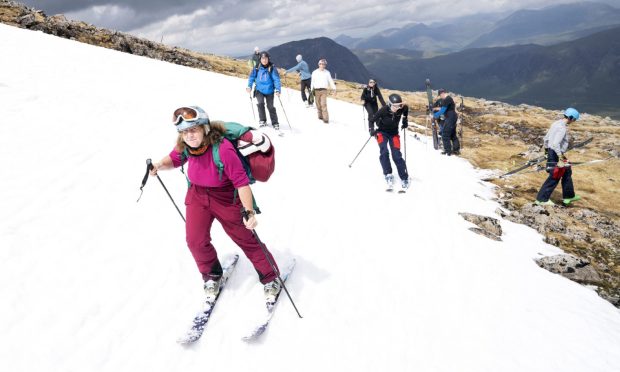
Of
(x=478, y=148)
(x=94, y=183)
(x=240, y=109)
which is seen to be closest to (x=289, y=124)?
(x=240, y=109)

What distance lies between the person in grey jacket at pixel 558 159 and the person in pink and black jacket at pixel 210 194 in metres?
11.3

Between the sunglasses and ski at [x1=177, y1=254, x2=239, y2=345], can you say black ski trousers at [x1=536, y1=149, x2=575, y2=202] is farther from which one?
the sunglasses

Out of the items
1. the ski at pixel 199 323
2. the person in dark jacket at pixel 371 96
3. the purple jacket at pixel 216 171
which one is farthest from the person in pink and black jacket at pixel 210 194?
the person in dark jacket at pixel 371 96

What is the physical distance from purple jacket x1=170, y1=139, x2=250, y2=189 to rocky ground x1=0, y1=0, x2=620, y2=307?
731 cm

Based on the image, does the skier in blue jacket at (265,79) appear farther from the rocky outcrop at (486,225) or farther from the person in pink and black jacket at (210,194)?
the person in pink and black jacket at (210,194)

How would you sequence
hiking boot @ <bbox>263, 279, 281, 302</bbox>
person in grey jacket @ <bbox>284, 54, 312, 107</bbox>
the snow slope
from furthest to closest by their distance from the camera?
person in grey jacket @ <bbox>284, 54, 312, 107</bbox> → hiking boot @ <bbox>263, 279, 281, 302</bbox> → the snow slope

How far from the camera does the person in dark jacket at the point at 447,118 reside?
17.4 metres

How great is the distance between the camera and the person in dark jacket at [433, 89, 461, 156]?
17.4 m

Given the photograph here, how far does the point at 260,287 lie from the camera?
19.6ft

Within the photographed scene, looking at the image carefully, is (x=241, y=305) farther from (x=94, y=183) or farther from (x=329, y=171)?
(x=329, y=171)

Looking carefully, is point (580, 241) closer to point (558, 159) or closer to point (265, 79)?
point (558, 159)

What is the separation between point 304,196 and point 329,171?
2499mm

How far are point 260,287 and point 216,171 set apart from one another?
8.22 ft

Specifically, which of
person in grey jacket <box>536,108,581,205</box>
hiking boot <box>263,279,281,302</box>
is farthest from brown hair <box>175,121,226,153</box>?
person in grey jacket <box>536,108,581,205</box>
